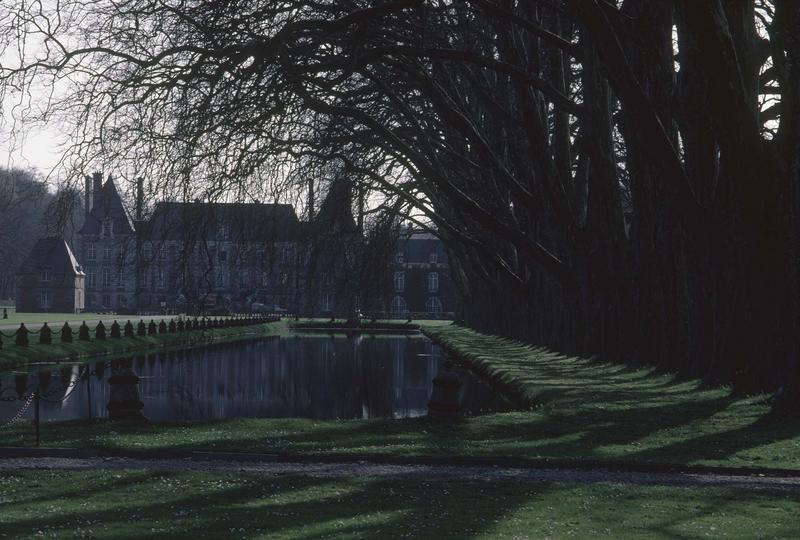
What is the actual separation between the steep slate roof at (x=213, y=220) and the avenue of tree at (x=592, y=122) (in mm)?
448

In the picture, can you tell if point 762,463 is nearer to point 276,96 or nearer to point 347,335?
point 276,96

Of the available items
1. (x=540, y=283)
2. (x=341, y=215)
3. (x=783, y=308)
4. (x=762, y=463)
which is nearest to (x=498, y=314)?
(x=540, y=283)

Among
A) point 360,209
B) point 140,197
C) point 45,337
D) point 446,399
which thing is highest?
point 360,209

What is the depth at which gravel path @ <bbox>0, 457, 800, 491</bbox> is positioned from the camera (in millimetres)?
10758

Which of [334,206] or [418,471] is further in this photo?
[334,206]

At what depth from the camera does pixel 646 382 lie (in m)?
20.9

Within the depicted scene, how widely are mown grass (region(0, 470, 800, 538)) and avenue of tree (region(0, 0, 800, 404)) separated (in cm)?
618

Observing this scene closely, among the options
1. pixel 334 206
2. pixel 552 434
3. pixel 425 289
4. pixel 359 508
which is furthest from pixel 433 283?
pixel 359 508

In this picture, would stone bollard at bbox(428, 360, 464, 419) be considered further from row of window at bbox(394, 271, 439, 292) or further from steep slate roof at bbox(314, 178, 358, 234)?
row of window at bbox(394, 271, 439, 292)

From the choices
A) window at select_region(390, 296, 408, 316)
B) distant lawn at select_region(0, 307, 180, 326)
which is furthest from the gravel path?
window at select_region(390, 296, 408, 316)

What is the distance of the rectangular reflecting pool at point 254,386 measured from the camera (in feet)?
74.3

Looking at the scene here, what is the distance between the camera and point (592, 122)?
Result: 2184 centimetres

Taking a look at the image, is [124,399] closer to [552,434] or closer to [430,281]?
[552,434]

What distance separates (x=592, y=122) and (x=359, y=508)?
14384 mm
